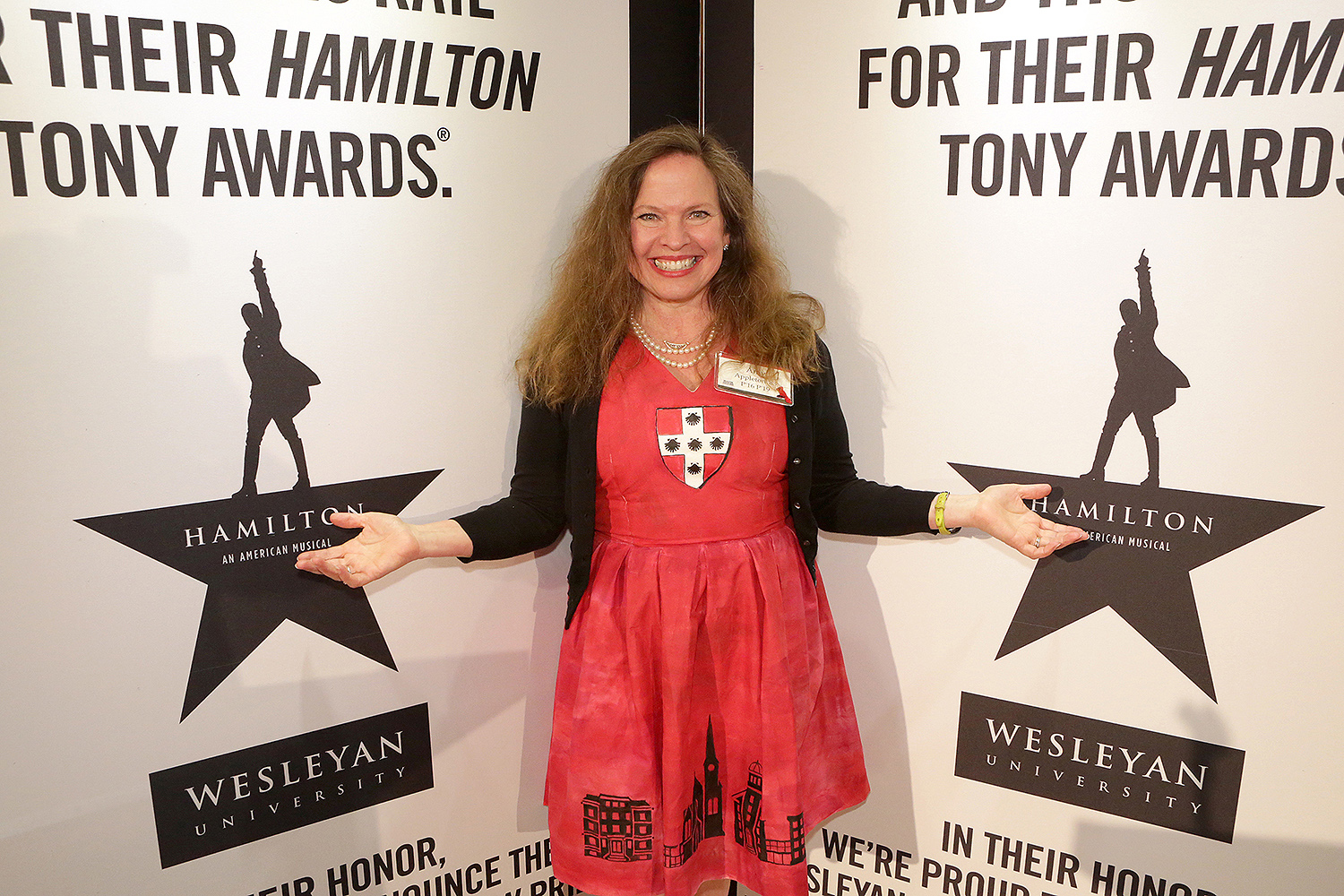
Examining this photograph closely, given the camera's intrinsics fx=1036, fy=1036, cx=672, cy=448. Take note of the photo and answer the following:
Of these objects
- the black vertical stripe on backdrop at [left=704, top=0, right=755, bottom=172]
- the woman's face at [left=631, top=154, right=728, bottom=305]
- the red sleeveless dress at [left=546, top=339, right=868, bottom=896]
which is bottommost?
the red sleeveless dress at [left=546, top=339, right=868, bottom=896]

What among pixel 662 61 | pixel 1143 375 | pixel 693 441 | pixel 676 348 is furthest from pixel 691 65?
pixel 1143 375

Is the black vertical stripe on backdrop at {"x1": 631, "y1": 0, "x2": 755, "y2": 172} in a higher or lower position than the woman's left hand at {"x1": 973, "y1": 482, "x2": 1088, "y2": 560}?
higher

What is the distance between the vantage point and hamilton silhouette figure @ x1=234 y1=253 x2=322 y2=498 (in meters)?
1.77

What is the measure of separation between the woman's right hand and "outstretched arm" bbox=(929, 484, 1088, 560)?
972 millimetres

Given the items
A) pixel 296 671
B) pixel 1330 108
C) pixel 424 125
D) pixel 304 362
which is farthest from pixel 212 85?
pixel 1330 108

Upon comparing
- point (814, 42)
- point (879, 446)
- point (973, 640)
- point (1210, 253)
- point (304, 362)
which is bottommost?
point (973, 640)

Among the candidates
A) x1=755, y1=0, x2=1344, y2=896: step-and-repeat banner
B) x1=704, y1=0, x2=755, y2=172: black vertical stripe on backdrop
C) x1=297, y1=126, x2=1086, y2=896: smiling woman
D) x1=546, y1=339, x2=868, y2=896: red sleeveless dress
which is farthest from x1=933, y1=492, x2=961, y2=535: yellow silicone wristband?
x1=704, y1=0, x2=755, y2=172: black vertical stripe on backdrop

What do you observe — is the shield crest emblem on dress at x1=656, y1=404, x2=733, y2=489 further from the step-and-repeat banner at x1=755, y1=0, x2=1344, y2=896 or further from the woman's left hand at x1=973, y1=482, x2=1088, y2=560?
the woman's left hand at x1=973, y1=482, x2=1088, y2=560

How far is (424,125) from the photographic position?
1.88 meters

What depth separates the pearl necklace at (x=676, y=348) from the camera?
1906 mm

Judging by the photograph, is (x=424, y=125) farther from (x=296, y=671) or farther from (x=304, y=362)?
(x=296, y=671)

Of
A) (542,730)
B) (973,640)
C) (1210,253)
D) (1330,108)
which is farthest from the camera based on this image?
(542,730)

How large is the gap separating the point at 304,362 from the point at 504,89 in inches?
24.9

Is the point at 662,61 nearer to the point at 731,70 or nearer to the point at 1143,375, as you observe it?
the point at 731,70
